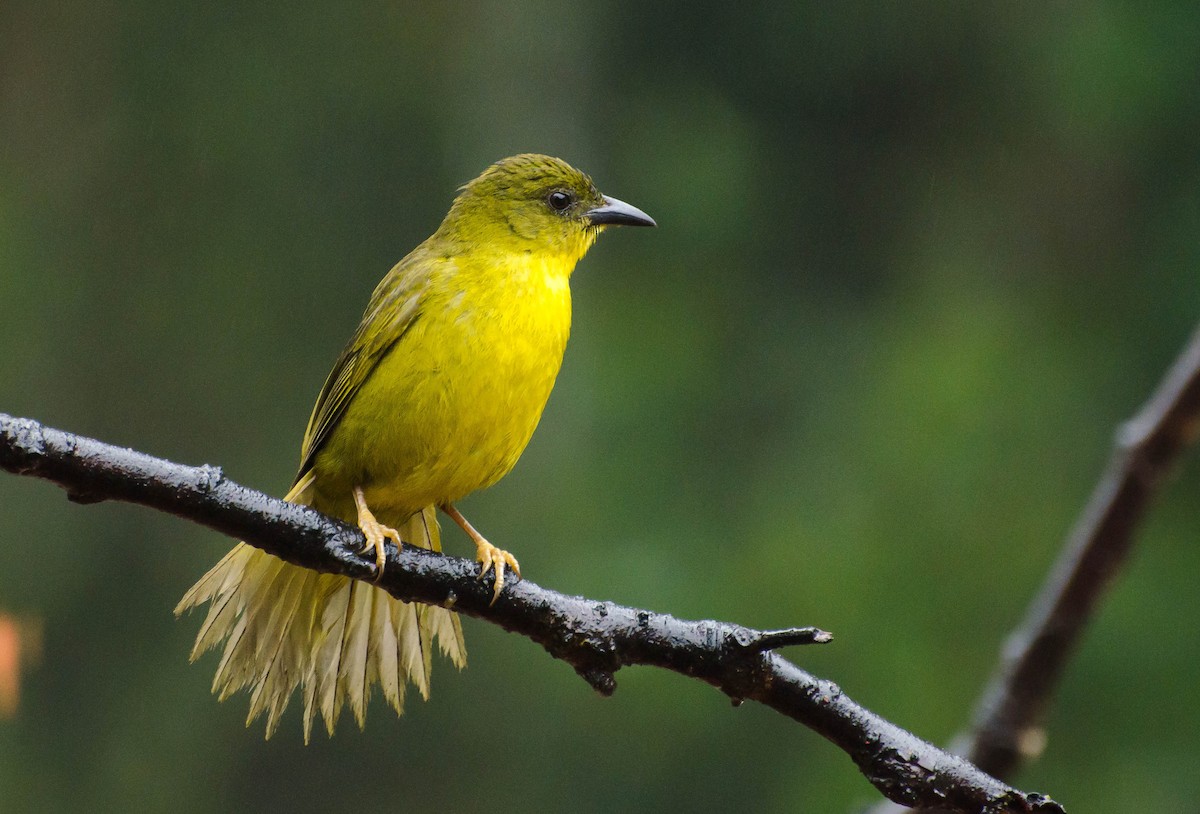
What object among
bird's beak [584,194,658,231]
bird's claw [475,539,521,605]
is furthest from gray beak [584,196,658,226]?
bird's claw [475,539,521,605]

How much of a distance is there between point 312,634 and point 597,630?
740 mm

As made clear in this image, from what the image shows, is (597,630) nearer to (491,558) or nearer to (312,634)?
(491,558)

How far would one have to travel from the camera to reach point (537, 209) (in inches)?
119

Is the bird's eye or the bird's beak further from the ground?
the bird's eye

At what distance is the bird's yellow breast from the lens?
2449 mm

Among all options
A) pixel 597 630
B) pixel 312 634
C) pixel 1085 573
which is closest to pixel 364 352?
pixel 312 634

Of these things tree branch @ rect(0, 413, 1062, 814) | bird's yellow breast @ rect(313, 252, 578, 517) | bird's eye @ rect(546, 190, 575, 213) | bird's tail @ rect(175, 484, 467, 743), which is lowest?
bird's tail @ rect(175, 484, 467, 743)

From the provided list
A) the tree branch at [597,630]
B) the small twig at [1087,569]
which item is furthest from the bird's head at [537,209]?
the small twig at [1087,569]

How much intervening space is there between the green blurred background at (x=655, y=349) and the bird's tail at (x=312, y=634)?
8.43ft

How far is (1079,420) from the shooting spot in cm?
589

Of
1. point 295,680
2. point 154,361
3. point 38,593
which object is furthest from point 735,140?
point 295,680

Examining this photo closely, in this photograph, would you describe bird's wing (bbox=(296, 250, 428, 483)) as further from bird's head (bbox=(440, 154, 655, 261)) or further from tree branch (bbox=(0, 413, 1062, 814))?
tree branch (bbox=(0, 413, 1062, 814))

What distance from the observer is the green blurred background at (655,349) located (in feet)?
17.1

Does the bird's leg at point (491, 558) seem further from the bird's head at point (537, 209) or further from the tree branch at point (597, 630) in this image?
the bird's head at point (537, 209)
